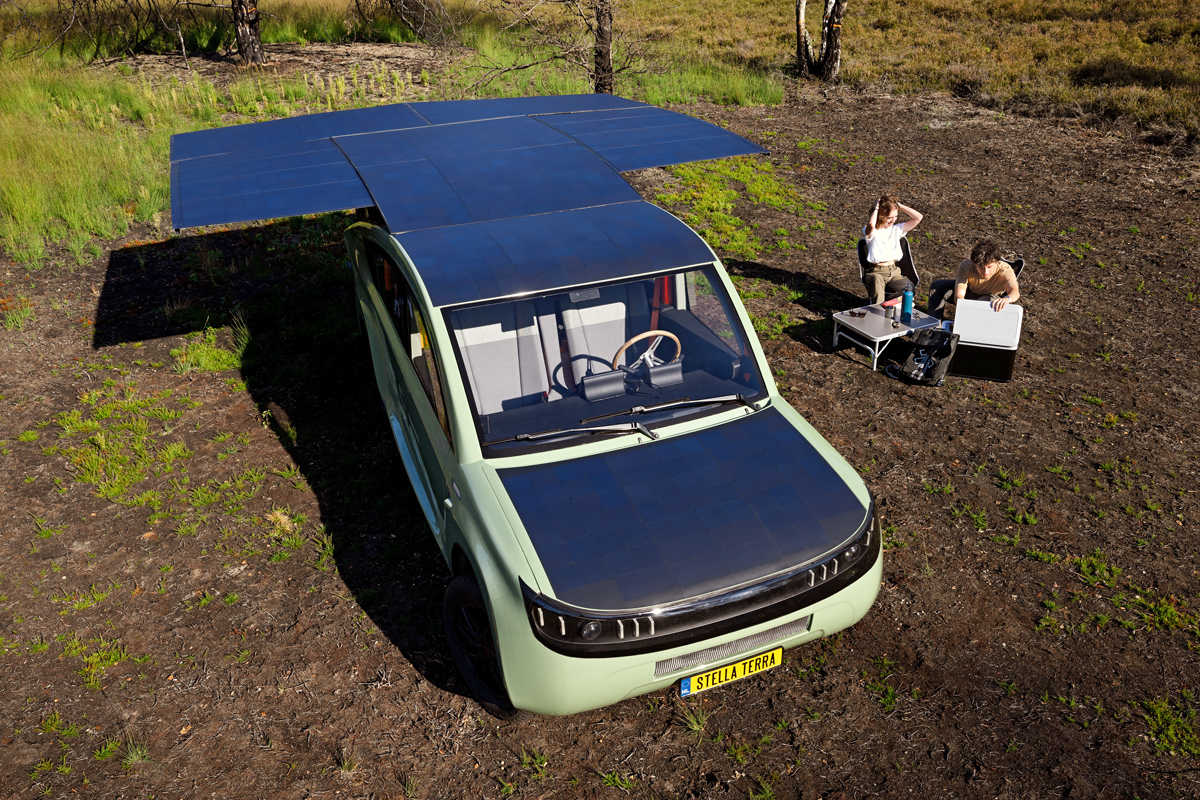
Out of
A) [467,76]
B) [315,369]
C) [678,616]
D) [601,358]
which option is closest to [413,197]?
→ [601,358]

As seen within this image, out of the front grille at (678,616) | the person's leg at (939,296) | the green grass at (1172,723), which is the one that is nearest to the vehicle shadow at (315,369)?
the front grille at (678,616)

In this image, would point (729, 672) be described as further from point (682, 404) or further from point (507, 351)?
point (507, 351)

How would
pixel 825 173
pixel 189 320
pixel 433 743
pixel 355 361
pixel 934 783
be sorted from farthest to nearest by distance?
pixel 825 173
pixel 189 320
pixel 355 361
pixel 433 743
pixel 934 783

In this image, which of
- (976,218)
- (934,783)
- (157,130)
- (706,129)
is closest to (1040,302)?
(976,218)

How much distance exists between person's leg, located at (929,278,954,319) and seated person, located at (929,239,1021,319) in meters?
0.27

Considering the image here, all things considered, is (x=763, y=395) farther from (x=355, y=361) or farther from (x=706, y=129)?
(x=355, y=361)

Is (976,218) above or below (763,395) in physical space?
below

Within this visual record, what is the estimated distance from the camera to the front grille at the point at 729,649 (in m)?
3.78

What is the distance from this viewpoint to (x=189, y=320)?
28.9 ft

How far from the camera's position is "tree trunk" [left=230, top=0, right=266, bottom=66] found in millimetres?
17734

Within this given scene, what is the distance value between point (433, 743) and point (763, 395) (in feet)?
8.86

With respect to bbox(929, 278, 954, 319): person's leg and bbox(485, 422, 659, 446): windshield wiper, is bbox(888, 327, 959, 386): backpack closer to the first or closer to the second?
bbox(929, 278, 954, 319): person's leg

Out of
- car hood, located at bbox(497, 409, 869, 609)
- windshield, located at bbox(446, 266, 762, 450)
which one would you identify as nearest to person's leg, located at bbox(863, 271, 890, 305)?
windshield, located at bbox(446, 266, 762, 450)

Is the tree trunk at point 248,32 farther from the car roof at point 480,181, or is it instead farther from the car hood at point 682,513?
the car hood at point 682,513
